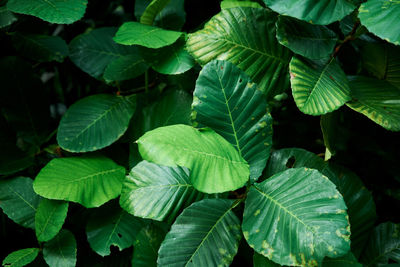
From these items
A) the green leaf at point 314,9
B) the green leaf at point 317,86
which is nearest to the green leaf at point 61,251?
the green leaf at point 317,86

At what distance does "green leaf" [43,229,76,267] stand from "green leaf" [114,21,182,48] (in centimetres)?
61

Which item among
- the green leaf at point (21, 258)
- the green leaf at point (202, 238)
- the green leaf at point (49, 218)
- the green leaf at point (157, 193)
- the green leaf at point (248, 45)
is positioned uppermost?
the green leaf at point (248, 45)

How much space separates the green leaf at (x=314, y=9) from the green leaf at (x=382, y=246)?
60 centimetres

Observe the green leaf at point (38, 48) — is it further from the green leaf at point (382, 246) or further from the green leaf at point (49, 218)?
the green leaf at point (382, 246)

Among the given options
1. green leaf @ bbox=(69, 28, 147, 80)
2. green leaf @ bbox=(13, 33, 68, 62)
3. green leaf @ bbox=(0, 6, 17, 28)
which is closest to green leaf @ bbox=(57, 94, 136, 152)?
green leaf @ bbox=(69, 28, 147, 80)

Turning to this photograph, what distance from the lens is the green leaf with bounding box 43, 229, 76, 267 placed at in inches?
36.4

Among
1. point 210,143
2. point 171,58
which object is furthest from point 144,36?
point 210,143

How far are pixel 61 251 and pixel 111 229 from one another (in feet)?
0.52

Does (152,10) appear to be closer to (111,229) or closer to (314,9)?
(314,9)

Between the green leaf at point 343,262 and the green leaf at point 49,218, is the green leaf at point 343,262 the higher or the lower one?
the higher one

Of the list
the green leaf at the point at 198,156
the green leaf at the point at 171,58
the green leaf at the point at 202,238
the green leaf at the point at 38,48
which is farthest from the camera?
the green leaf at the point at 38,48

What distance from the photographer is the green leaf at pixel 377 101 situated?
2.63ft

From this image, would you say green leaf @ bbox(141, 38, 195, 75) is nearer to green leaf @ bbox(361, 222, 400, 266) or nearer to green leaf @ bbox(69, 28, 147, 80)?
green leaf @ bbox(69, 28, 147, 80)

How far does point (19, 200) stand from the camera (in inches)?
40.9
